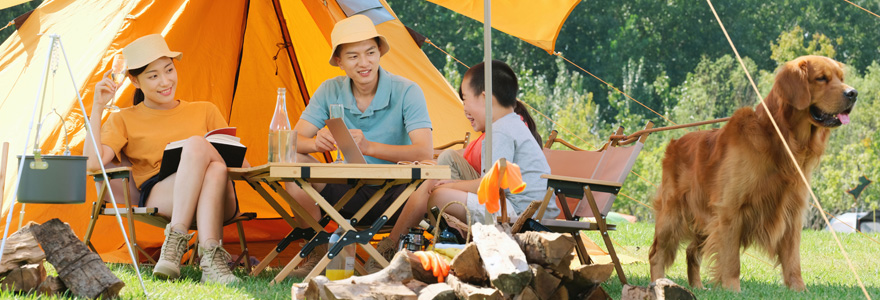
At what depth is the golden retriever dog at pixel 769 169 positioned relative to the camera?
3494mm

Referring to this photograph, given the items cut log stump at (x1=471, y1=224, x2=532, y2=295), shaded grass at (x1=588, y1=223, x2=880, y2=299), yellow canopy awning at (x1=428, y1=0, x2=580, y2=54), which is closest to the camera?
cut log stump at (x1=471, y1=224, x2=532, y2=295)

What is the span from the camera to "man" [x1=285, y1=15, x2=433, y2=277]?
3.69 m

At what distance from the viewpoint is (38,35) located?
15.3ft

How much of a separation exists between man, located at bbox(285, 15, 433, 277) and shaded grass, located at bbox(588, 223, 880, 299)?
3.16ft

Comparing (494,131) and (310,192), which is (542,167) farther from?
Result: (310,192)

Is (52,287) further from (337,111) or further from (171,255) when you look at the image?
(337,111)

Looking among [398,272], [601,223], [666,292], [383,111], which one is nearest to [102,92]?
[383,111]

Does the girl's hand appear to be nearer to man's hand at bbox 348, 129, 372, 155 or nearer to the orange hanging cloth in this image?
man's hand at bbox 348, 129, 372, 155

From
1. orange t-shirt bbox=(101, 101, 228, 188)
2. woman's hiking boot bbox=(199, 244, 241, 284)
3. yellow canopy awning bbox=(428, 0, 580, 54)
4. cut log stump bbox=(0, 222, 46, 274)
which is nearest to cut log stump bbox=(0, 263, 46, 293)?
cut log stump bbox=(0, 222, 46, 274)

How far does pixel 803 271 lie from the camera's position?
4.63 m

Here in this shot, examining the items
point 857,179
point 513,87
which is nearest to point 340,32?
point 513,87

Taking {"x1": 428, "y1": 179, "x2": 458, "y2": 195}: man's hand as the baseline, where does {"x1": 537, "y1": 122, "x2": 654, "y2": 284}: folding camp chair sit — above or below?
below

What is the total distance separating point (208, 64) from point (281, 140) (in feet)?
7.70

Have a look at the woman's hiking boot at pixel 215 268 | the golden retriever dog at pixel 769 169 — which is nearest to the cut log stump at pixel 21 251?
the woman's hiking boot at pixel 215 268
